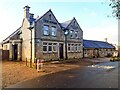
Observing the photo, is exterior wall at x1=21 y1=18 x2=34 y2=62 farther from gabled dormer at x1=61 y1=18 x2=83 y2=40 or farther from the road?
the road

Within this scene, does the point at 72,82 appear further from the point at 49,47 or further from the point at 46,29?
the point at 46,29

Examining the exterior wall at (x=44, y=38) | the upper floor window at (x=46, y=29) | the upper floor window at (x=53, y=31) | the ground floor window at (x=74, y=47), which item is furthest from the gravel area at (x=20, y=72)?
the ground floor window at (x=74, y=47)

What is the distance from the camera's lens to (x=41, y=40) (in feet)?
93.6

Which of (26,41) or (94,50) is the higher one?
(26,41)

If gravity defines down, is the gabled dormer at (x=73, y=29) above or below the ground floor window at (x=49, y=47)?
above

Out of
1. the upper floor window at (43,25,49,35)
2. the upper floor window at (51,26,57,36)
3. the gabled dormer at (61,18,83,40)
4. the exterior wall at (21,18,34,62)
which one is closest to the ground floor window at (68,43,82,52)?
the gabled dormer at (61,18,83,40)

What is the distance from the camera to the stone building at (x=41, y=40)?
92.1 feet

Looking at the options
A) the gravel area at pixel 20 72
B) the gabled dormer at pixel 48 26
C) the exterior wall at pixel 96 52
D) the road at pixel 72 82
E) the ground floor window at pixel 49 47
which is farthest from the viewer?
the exterior wall at pixel 96 52

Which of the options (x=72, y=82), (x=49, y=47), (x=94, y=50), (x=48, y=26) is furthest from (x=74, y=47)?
(x=72, y=82)

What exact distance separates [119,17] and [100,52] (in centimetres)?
3428

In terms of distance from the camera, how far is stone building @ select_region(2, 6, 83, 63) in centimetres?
2808

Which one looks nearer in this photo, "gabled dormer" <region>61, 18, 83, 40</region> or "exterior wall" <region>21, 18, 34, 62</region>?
"exterior wall" <region>21, 18, 34, 62</region>

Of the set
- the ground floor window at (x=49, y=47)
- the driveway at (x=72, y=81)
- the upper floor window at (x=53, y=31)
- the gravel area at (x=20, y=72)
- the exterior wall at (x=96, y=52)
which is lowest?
the gravel area at (x=20, y=72)

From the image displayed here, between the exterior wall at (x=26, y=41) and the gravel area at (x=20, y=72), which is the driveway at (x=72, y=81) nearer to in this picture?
the gravel area at (x=20, y=72)
